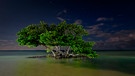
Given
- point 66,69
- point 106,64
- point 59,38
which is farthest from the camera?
point 59,38

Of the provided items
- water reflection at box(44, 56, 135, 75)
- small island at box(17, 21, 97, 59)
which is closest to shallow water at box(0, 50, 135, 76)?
water reflection at box(44, 56, 135, 75)

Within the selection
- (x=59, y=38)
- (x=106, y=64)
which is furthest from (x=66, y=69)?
(x=59, y=38)

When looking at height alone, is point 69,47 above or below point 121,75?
above

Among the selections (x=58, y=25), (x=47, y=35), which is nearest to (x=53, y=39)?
(x=47, y=35)

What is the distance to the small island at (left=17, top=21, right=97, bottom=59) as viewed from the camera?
3228 centimetres

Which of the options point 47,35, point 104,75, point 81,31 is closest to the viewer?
point 104,75

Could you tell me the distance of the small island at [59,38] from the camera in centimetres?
3228

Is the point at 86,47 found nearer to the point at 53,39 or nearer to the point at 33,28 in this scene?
the point at 53,39

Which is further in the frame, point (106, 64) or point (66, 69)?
point (106, 64)

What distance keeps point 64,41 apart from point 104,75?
1818cm

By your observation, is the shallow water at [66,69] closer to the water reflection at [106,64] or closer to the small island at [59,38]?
the water reflection at [106,64]

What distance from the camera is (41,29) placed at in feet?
117

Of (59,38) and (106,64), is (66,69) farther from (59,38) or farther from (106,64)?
(59,38)

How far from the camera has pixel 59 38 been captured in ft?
107
